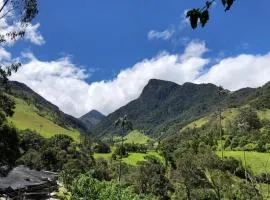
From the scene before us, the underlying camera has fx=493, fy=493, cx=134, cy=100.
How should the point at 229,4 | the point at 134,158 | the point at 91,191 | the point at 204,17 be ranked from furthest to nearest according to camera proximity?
the point at 134,158 < the point at 91,191 < the point at 204,17 < the point at 229,4

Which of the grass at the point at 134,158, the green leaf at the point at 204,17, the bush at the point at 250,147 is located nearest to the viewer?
the green leaf at the point at 204,17

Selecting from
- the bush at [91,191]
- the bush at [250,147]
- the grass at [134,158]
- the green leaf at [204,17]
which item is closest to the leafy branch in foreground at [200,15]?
the green leaf at [204,17]

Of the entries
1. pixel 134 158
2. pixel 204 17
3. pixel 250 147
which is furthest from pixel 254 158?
pixel 204 17

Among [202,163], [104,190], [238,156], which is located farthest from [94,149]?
[104,190]

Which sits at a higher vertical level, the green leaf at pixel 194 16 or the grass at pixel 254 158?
the grass at pixel 254 158

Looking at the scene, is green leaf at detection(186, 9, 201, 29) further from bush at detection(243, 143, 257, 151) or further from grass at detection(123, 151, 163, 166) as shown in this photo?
bush at detection(243, 143, 257, 151)

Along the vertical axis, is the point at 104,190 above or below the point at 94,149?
below

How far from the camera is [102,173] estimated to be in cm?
12544

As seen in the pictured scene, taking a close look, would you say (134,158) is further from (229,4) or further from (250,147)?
(229,4)

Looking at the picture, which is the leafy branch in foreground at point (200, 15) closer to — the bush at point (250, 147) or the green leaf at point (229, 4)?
the green leaf at point (229, 4)

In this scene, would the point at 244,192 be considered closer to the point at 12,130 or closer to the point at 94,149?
the point at 12,130

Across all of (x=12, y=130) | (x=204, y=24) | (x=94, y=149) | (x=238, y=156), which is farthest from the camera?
(x=94, y=149)

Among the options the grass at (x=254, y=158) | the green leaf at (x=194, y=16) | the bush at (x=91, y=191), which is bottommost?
the bush at (x=91, y=191)

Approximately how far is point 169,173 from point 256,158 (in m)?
34.4
